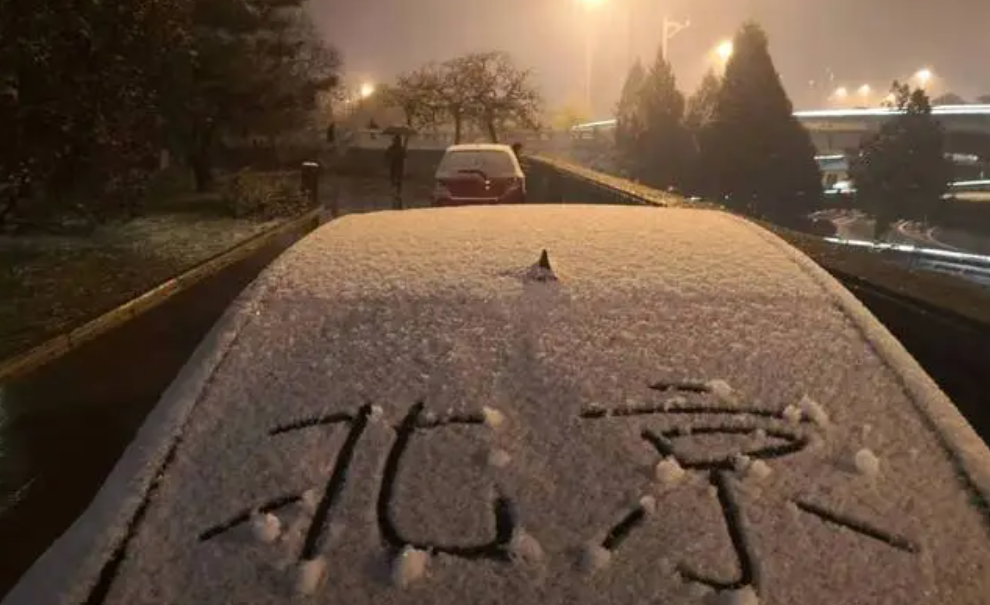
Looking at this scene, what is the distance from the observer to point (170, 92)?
2395cm

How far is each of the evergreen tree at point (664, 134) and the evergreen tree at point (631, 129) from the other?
93 cm

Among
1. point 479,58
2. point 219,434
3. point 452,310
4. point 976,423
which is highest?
point 479,58

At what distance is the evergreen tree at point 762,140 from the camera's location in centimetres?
3791

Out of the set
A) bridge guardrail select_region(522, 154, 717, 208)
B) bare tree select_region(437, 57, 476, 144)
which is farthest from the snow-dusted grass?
bare tree select_region(437, 57, 476, 144)

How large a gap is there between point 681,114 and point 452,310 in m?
46.1

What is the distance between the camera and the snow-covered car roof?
200 centimetres

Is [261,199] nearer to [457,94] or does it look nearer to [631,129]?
[457,94]

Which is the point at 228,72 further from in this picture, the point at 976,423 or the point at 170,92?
the point at 976,423

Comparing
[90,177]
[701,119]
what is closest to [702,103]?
[701,119]

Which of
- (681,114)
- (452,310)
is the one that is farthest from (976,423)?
(681,114)

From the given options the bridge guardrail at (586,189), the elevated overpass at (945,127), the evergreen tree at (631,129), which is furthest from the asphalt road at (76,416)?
the elevated overpass at (945,127)

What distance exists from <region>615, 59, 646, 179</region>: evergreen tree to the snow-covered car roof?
4536cm

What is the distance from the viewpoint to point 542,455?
232cm

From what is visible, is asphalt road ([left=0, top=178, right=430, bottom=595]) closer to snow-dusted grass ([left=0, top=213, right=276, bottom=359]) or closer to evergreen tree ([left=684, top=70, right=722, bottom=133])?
snow-dusted grass ([left=0, top=213, right=276, bottom=359])
